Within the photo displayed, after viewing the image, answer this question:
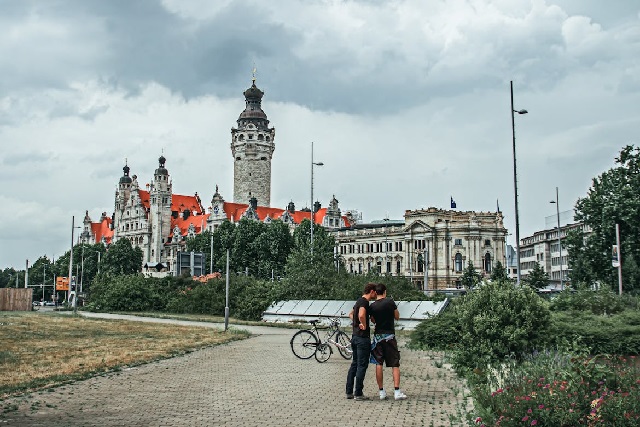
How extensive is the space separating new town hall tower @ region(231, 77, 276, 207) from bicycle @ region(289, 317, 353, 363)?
119 metres

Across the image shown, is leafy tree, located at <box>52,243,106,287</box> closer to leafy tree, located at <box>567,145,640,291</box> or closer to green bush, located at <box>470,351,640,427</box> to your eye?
leafy tree, located at <box>567,145,640,291</box>

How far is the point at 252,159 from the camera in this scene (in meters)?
138

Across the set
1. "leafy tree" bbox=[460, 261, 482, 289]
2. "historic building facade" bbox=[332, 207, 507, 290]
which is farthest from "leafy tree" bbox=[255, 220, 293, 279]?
"leafy tree" bbox=[460, 261, 482, 289]

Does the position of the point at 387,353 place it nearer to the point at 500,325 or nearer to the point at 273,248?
the point at 500,325

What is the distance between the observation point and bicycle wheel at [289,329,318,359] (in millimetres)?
18578

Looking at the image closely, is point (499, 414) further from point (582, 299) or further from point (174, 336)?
point (174, 336)

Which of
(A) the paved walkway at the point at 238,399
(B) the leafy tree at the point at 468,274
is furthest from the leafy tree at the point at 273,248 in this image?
(A) the paved walkway at the point at 238,399

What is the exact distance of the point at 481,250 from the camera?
106 meters

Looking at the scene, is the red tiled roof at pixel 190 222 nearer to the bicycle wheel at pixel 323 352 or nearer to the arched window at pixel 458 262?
the arched window at pixel 458 262

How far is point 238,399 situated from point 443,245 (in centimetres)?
9823

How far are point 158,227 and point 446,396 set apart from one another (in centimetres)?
13452

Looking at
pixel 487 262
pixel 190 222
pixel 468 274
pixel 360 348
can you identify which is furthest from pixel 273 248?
pixel 360 348

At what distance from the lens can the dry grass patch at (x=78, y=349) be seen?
1506 cm

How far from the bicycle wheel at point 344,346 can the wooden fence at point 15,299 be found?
49.4m
